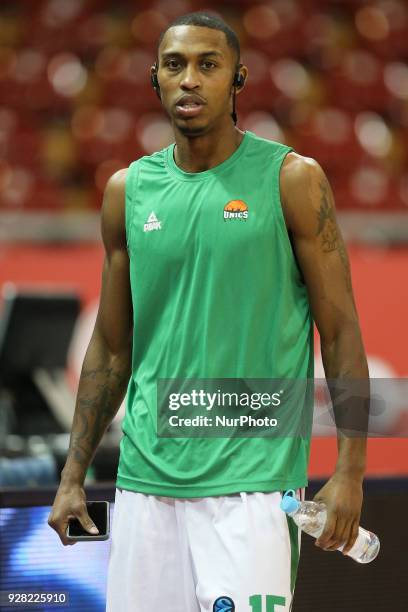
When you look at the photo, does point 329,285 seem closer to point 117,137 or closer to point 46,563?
point 46,563

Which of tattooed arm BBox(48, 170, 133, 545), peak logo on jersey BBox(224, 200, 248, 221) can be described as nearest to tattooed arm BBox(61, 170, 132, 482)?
tattooed arm BBox(48, 170, 133, 545)

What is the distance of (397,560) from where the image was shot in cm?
281

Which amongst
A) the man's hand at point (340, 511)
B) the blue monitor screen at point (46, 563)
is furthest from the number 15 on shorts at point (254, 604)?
the blue monitor screen at point (46, 563)

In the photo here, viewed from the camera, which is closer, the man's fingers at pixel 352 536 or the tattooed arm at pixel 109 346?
the man's fingers at pixel 352 536

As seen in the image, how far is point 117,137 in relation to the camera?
27.7 feet

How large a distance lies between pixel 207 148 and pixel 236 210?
0.20 m

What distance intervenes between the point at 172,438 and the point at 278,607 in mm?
398

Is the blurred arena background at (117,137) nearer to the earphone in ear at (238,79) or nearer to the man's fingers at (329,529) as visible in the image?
the earphone in ear at (238,79)

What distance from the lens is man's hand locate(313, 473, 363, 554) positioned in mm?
2117

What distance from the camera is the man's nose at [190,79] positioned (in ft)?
7.57

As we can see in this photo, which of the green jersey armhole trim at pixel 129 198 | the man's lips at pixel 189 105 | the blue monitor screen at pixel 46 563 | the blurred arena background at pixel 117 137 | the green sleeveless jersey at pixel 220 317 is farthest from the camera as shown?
the blurred arena background at pixel 117 137

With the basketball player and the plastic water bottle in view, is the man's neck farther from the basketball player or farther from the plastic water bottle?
the plastic water bottle

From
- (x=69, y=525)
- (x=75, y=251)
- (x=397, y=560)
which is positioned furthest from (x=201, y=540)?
(x=75, y=251)

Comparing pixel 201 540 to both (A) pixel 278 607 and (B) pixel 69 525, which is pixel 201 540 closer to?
(A) pixel 278 607
